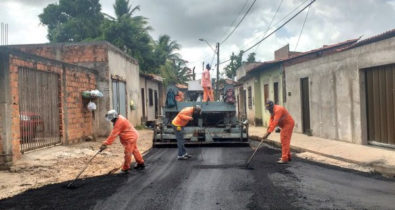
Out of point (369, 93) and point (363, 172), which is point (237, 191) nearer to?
point (363, 172)

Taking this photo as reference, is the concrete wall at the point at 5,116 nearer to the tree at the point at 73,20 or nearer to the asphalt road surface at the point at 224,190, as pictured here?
the asphalt road surface at the point at 224,190

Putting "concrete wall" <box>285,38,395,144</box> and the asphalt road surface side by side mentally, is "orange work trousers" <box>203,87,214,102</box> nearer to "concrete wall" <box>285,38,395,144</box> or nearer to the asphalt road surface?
"concrete wall" <box>285,38,395,144</box>

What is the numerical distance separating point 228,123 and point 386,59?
5.31 metres

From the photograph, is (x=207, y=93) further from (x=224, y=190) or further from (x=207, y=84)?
(x=224, y=190)

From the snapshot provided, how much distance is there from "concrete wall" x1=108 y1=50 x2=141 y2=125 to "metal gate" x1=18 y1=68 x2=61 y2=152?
4.47 meters

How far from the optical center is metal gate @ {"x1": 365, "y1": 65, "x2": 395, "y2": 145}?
32.2 feet

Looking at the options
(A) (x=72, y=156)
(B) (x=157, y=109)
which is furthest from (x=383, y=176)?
(B) (x=157, y=109)

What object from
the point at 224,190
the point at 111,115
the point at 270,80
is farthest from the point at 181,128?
the point at 270,80

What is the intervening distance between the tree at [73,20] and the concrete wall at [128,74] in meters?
10.9

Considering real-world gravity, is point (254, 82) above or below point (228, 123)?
above

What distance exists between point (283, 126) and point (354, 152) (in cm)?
207

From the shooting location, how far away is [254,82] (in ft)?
78.4

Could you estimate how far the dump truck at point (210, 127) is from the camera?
12.3m

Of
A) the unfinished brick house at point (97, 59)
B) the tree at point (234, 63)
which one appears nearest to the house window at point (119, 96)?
the unfinished brick house at point (97, 59)
